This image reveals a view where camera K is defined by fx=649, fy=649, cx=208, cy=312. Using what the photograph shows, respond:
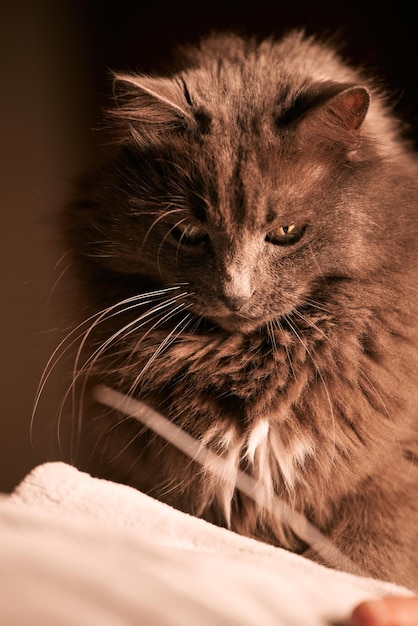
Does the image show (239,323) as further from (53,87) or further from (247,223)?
(53,87)

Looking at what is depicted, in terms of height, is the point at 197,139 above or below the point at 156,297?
above

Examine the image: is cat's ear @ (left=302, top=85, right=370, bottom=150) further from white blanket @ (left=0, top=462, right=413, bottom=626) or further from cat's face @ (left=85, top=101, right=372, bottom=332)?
white blanket @ (left=0, top=462, right=413, bottom=626)

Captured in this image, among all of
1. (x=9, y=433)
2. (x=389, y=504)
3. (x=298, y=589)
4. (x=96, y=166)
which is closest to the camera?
(x=298, y=589)

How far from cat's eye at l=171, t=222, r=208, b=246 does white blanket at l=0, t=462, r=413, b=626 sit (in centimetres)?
44

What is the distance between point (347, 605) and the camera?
2.78ft

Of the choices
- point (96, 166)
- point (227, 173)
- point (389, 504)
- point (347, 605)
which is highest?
point (227, 173)

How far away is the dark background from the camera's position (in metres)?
1.66

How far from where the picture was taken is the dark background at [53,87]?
166 cm

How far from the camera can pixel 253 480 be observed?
→ 1.21 metres

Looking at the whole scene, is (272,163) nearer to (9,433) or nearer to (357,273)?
(357,273)

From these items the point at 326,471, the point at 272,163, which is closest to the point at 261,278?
the point at 272,163

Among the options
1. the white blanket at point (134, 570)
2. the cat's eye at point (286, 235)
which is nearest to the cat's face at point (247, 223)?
the cat's eye at point (286, 235)

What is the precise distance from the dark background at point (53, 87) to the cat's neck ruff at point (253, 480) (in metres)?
0.42

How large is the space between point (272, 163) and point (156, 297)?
0.35 meters
